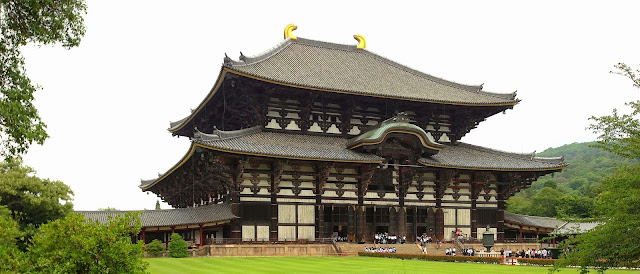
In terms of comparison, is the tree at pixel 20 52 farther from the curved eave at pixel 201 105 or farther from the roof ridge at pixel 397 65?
the roof ridge at pixel 397 65

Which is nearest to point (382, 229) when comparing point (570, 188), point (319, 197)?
point (319, 197)

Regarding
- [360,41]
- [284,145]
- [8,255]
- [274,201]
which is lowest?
[8,255]

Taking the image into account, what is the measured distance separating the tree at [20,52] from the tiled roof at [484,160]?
32030 millimetres

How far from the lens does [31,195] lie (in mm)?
35469

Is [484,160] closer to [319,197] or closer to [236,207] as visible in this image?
[319,197]

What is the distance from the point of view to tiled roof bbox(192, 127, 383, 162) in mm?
39250

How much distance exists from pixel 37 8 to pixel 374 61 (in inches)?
1666

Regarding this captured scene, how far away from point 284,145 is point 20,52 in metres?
27.1

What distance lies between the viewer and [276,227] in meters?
42.1

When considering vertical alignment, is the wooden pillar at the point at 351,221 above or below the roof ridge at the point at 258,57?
below

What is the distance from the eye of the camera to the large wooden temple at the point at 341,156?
41.8 m

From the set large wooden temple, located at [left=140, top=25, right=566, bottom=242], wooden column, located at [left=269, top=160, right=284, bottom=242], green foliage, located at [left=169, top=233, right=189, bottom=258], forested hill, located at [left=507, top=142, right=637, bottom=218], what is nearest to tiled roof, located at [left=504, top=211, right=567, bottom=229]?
large wooden temple, located at [left=140, top=25, right=566, bottom=242]

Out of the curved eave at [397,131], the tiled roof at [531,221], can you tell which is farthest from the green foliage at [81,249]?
the tiled roof at [531,221]

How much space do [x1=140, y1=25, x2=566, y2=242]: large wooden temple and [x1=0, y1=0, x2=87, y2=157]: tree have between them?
69.4 ft
